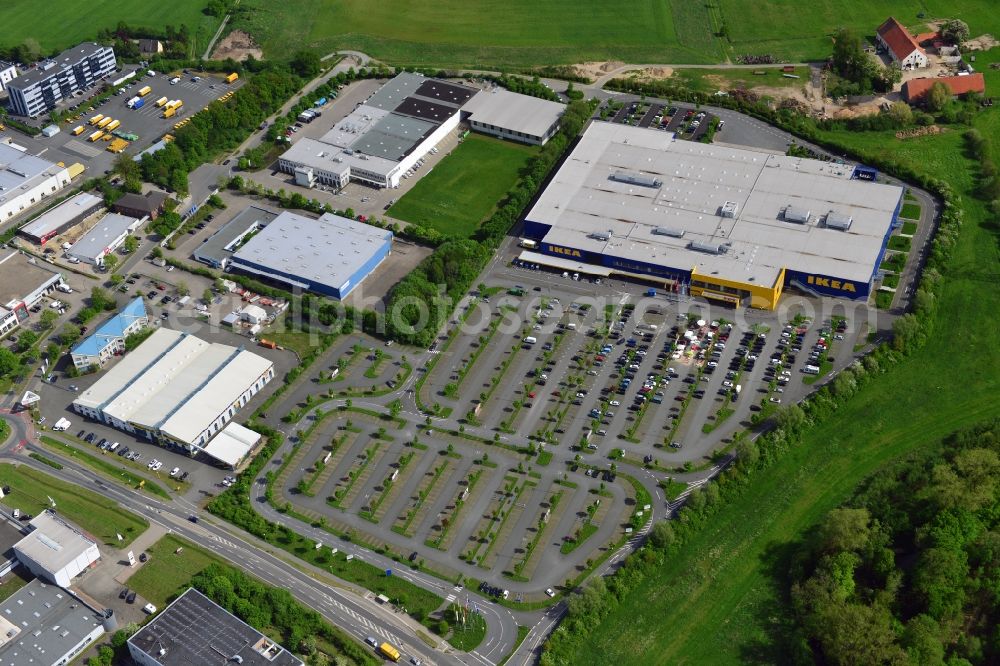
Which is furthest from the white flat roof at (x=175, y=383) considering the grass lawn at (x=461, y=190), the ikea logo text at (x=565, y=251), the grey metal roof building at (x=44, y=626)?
the ikea logo text at (x=565, y=251)

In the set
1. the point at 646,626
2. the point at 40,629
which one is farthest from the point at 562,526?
the point at 40,629

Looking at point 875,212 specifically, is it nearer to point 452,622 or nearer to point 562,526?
point 562,526

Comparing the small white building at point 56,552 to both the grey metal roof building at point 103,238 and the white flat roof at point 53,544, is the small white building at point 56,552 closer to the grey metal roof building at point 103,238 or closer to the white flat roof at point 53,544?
the white flat roof at point 53,544

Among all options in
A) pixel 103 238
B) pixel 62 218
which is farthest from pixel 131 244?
pixel 62 218

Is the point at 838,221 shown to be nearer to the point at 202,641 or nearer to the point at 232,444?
the point at 232,444

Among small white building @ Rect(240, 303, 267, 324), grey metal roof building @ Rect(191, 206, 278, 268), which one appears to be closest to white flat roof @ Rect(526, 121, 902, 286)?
grey metal roof building @ Rect(191, 206, 278, 268)
